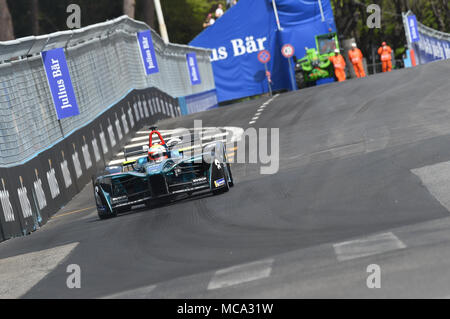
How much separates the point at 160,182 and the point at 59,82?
5.93 meters

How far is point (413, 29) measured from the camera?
4241cm

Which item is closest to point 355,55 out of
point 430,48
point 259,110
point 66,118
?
point 259,110

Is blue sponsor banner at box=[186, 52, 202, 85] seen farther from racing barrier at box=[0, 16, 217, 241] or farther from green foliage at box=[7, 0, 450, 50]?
green foliage at box=[7, 0, 450, 50]

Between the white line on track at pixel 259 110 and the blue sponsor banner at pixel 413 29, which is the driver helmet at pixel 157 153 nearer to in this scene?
the white line on track at pixel 259 110

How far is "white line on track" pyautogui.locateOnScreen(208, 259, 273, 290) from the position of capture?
6617 mm

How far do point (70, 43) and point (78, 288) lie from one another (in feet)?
43.2

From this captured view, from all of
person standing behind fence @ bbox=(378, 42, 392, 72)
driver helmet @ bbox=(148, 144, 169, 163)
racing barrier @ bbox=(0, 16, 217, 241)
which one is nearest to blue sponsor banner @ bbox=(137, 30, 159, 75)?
racing barrier @ bbox=(0, 16, 217, 241)

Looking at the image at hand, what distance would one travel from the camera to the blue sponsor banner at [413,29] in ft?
137

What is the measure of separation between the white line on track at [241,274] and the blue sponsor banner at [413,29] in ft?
121

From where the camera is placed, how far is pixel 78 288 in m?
7.37

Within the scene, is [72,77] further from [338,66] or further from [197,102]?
[197,102]

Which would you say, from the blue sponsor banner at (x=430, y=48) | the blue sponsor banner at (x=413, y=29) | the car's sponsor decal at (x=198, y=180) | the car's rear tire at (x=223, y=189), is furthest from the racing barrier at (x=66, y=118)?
the blue sponsor banner at (x=430, y=48)
